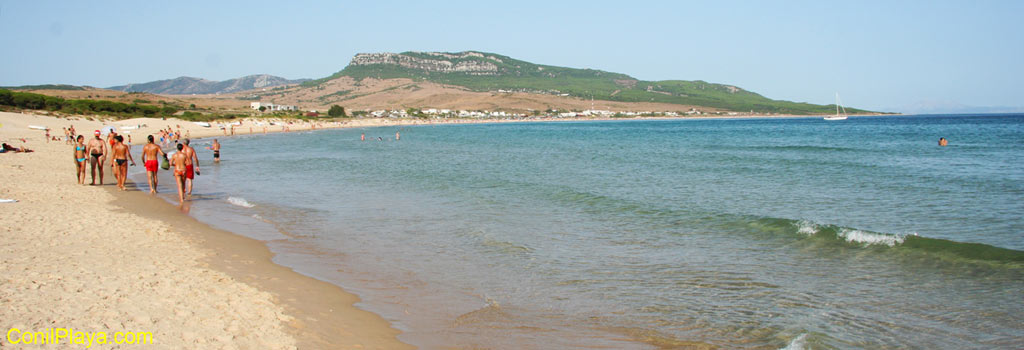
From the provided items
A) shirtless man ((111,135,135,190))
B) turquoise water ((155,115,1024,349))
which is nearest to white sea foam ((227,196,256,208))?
turquoise water ((155,115,1024,349))

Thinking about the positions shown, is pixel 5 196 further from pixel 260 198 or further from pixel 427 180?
pixel 427 180

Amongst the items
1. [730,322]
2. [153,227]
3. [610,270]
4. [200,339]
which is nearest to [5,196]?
[153,227]

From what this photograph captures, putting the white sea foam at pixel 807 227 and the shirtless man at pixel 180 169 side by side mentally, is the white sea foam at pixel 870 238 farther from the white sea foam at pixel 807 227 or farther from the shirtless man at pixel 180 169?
the shirtless man at pixel 180 169

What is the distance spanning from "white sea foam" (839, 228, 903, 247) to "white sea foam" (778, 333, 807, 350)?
5354 millimetres

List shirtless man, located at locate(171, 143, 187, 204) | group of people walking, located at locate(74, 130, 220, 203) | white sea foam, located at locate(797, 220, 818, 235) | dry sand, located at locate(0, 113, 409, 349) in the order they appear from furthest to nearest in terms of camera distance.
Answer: group of people walking, located at locate(74, 130, 220, 203), shirtless man, located at locate(171, 143, 187, 204), white sea foam, located at locate(797, 220, 818, 235), dry sand, located at locate(0, 113, 409, 349)

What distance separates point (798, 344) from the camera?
6.02 m

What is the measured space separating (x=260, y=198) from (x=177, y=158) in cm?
249

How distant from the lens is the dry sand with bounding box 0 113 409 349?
5590mm

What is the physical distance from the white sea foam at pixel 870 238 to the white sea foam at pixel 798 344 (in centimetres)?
535

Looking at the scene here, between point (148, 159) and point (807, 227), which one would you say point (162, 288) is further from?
point (807, 227)

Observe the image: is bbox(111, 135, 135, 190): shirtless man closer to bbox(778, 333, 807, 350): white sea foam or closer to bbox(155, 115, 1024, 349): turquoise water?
bbox(155, 115, 1024, 349): turquoise water

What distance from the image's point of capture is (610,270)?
8922mm

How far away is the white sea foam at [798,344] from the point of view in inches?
233

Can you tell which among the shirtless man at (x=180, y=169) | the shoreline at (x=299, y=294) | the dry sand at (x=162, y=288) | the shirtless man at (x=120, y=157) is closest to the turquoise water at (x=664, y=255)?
the shoreline at (x=299, y=294)
